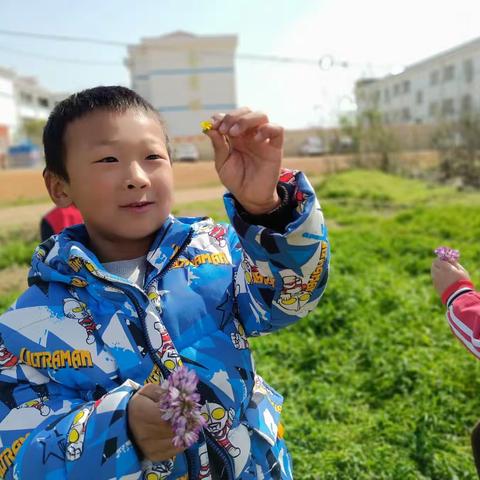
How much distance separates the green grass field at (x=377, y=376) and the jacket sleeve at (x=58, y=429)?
1.74 meters

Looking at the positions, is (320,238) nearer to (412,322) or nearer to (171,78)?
(412,322)

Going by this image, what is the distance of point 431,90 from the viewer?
40375 mm

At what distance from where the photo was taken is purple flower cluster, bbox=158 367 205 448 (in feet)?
2.71

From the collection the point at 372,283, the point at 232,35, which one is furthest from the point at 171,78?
the point at 372,283

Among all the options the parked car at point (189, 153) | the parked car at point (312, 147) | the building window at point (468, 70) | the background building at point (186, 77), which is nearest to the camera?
the parked car at point (189, 153)

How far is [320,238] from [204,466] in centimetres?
53

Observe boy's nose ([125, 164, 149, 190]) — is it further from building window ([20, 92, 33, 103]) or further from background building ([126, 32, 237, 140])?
building window ([20, 92, 33, 103])

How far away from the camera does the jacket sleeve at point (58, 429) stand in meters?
0.94

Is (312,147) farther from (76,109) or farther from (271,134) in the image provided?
(271,134)

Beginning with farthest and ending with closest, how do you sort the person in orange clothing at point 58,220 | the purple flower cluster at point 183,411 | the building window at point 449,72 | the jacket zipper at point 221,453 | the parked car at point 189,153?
the building window at point 449,72
the parked car at point 189,153
the person in orange clothing at point 58,220
the jacket zipper at point 221,453
the purple flower cluster at point 183,411

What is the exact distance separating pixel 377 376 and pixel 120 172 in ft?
8.98

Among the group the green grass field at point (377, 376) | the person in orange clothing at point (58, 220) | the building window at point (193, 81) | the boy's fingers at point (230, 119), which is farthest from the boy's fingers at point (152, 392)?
the building window at point (193, 81)

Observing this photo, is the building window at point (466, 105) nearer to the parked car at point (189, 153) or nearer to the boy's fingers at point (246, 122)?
the parked car at point (189, 153)

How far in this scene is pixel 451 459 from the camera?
2527 millimetres
